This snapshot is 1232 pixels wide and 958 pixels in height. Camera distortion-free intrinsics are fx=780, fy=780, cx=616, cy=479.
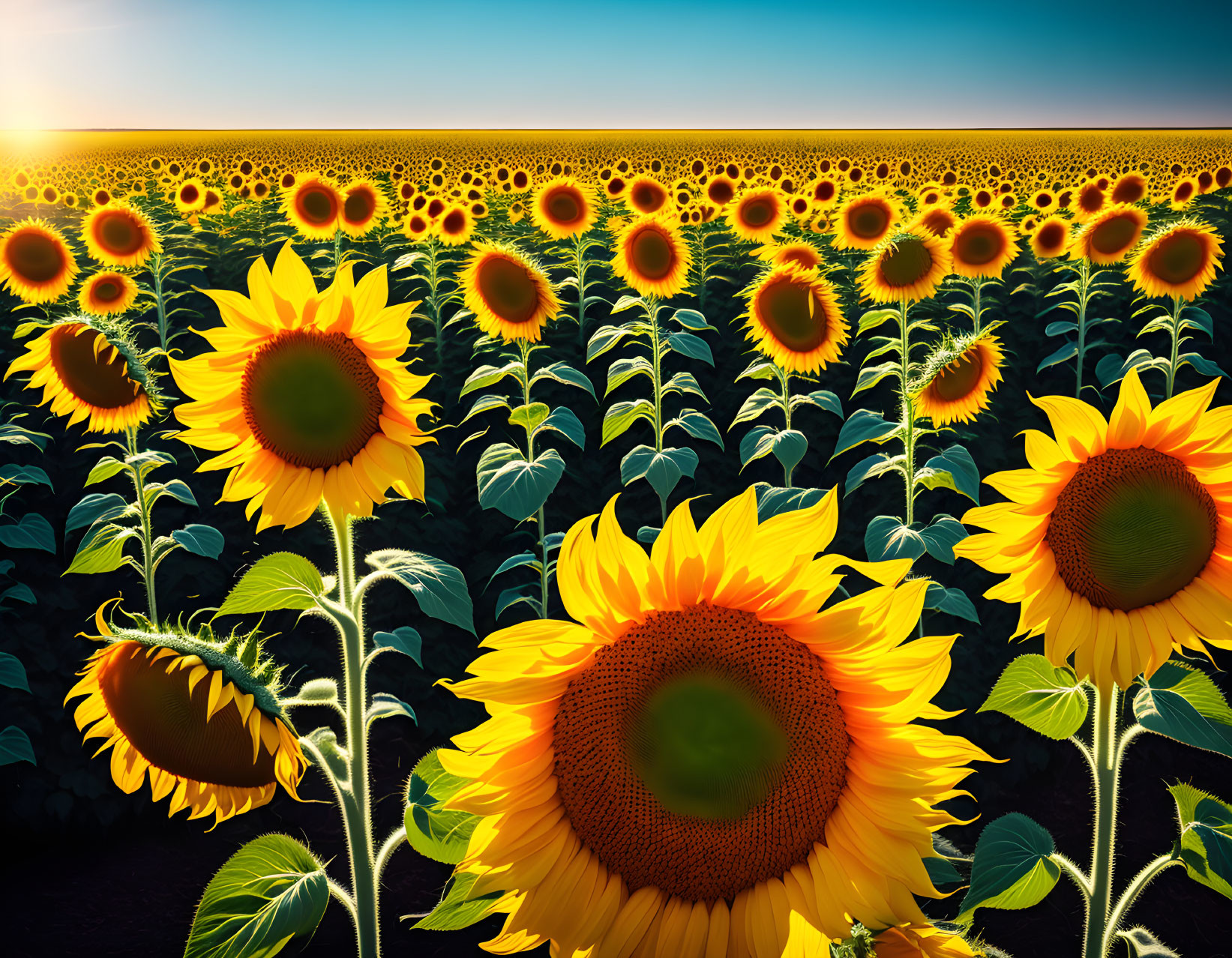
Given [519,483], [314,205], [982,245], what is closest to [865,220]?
[982,245]

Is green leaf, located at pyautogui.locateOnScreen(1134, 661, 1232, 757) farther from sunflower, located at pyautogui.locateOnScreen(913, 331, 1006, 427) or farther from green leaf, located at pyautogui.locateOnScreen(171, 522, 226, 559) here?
green leaf, located at pyautogui.locateOnScreen(171, 522, 226, 559)

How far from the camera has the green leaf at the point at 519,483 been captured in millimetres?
3301

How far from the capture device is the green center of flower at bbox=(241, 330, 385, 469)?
1.48 metres

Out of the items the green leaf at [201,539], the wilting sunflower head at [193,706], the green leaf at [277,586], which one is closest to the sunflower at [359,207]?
the green leaf at [201,539]

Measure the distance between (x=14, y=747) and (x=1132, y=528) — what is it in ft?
13.8

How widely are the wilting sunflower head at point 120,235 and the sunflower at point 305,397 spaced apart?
6.30 metres

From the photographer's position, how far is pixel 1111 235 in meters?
6.88

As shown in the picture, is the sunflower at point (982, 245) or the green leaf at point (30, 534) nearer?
the green leaf at point (30, 534)

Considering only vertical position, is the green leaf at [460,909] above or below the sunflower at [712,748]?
below

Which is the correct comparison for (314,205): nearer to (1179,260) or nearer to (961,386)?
(961,386)

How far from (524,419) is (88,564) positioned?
2272 mm

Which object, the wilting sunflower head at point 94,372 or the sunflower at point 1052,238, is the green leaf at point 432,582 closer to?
the wilting sunflower head at point 94,372

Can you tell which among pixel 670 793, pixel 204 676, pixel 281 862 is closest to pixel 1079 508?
pixel 670 793

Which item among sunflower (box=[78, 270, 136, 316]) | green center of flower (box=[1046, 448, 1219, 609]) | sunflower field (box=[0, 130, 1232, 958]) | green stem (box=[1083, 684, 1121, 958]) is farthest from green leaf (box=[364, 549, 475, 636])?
sunflower (box=[78, 270, 136, 316])
